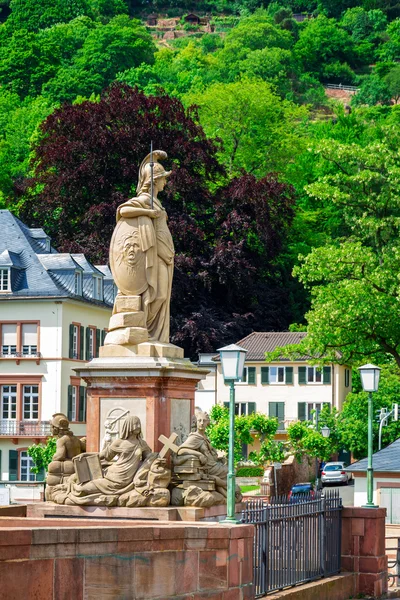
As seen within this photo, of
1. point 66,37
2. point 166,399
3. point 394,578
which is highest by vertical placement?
point 66,37

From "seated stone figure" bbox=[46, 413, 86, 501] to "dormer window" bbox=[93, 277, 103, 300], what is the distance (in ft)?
155

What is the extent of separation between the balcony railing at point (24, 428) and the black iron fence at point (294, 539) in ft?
140

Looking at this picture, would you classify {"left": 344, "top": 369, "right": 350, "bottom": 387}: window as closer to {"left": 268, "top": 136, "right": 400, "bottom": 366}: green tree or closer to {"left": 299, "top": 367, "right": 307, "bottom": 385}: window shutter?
{"left": 299, "top": 367, "right": 307, "bottom": 385}: window shutter

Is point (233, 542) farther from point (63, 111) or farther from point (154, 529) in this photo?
point (63, 111)

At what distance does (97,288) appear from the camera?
68812 millimetres

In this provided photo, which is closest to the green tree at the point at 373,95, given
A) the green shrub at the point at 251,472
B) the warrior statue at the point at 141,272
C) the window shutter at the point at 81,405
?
the window shutter at the point at 81,405

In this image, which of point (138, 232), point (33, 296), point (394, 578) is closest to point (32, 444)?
point (33, 296)

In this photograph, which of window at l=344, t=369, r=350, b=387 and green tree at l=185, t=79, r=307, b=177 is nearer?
window at l=344, t=369, r=350, b=387

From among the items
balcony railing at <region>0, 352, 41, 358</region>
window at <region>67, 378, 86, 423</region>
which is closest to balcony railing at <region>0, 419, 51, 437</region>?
window at <region>67, 378, 86, 423</region>

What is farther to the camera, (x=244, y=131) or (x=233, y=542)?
(x=244, y=131)

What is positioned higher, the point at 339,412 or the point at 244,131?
the point at 244,131

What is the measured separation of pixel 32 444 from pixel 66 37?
291ft

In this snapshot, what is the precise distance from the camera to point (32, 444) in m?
64.9

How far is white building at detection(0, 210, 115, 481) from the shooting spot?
6519 cm
